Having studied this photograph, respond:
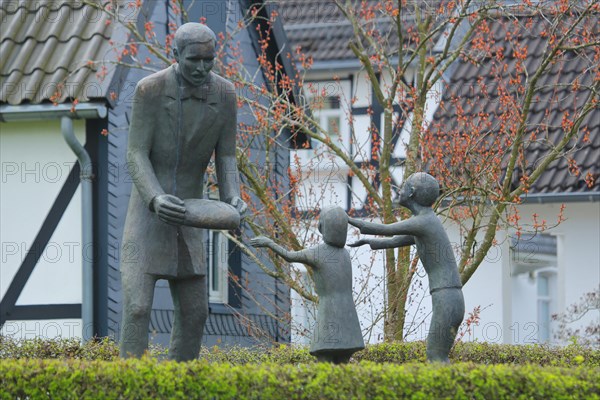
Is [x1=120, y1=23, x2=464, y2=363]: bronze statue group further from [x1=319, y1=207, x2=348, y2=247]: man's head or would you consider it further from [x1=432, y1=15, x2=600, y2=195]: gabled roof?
[x1=432, y1=15, x2=600, y2=195]: gabled roof

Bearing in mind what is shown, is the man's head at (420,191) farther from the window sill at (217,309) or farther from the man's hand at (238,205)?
the window sill at (217,309)

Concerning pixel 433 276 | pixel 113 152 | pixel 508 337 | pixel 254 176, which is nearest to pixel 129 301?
pixel 433 276

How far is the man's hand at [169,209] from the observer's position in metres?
9.47

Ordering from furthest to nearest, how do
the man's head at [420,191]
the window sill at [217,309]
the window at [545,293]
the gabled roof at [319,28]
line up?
the window at [545,293] → the gabled roof at [319,28] → the window sill at [217,309] → the man's head at [420,191]

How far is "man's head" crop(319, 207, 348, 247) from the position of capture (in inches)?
386

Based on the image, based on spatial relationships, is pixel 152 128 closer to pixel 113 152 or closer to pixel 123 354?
pixel 123 354

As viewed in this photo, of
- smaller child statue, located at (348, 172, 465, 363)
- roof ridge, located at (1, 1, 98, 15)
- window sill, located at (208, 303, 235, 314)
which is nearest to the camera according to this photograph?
smaller child statue, located at (348, 172, 465, 363)

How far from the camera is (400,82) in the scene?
48.2 feet

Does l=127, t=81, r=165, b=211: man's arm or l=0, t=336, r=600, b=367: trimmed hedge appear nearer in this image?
l=127, t=81, r=165, b=211: man's arm

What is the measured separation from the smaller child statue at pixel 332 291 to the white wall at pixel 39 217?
6.38 meters

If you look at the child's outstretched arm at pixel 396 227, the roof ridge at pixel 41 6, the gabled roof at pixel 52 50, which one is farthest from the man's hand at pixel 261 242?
the roof ridge at pixel 41 6

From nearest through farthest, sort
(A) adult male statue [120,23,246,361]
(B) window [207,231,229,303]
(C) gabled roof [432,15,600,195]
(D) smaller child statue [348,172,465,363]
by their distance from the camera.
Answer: (A) adult male statue [120,23,246,361] < (D) smaller child statue [348,172,465,363] < (B) window [207,231,229,303] < (C) gabled roof [432,15,600,195]

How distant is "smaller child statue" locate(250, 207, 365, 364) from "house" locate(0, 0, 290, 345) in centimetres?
566

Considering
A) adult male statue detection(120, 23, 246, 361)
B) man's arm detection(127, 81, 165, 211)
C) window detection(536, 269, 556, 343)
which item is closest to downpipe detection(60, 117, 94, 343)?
adult male statue detection(120, 23, 246, 361)
